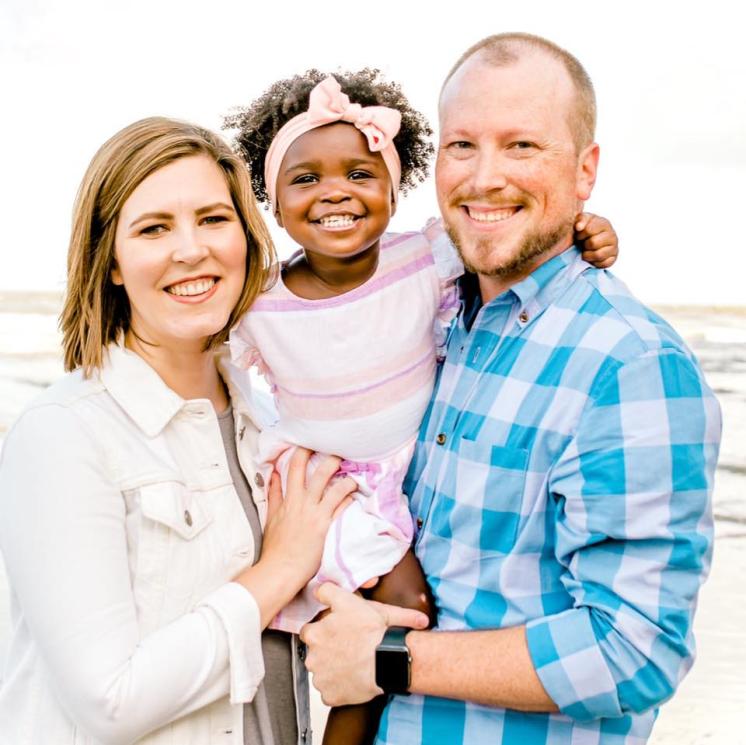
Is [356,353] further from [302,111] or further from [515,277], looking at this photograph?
[302,111]

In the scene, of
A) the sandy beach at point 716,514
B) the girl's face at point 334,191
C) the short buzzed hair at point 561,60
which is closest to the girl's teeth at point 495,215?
the short buzzed hair at point 561,60

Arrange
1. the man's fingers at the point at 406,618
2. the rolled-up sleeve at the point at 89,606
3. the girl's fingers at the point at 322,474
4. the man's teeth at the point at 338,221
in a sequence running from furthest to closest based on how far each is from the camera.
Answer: the man's teeth at the point at 338,221 → the girl's fingers at the point at 322,474 → the man's fingers at the point at 406,618 → the rolled-up sleeve at the point at 89,606

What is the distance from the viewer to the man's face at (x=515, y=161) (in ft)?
7.32

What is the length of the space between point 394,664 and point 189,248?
3.67 feet

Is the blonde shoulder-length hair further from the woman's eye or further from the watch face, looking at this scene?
the watch face

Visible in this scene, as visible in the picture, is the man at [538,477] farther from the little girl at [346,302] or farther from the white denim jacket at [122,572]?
the white denim jacket at [122,572]

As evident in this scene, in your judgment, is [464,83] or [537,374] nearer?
[537,374]

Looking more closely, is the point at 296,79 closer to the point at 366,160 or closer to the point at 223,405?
the point at 366,160

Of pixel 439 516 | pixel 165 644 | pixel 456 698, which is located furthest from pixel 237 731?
pixel 439 516

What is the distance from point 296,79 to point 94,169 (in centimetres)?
76

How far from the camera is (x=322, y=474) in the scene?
8.44 ft

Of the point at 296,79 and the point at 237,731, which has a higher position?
the point at 296,79

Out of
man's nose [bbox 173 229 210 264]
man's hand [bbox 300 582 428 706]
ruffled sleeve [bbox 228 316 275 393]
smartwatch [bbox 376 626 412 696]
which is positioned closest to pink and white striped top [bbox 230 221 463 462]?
ruffled sleeve [bbox 228 316 275 393]

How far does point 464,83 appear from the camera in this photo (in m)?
2.29
